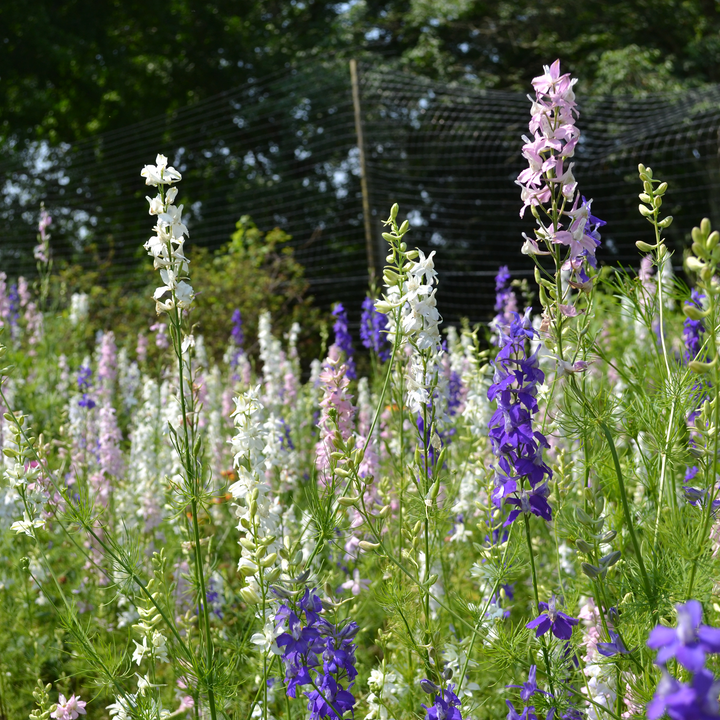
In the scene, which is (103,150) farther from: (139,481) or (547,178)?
(547,178)

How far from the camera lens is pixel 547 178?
1320mm

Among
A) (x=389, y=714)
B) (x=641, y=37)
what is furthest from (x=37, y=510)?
(x=641, y=37)

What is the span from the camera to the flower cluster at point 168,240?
1.43 meters

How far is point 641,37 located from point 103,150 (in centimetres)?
1077

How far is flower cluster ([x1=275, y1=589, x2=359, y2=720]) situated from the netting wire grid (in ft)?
30.5

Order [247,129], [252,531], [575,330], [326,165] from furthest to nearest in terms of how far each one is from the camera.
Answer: [247,129] → [326,165] → [575,330] → [252,531]

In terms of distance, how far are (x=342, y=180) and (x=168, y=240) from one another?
10.7 m

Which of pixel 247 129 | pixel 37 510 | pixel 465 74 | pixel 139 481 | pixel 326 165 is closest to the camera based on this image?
pixel 37 510

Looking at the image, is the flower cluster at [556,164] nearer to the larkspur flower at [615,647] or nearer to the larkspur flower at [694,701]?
the larkspur flower at [615,647]

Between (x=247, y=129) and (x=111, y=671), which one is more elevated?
(x=247, y=129)

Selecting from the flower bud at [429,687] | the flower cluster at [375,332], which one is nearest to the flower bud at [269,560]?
the flower bud at [429,687]

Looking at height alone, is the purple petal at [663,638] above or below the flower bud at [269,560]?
above

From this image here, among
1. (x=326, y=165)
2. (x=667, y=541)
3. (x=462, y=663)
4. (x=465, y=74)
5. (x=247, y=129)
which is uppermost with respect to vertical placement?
(x=465, y=74)

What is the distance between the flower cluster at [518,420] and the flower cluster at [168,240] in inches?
24.6
